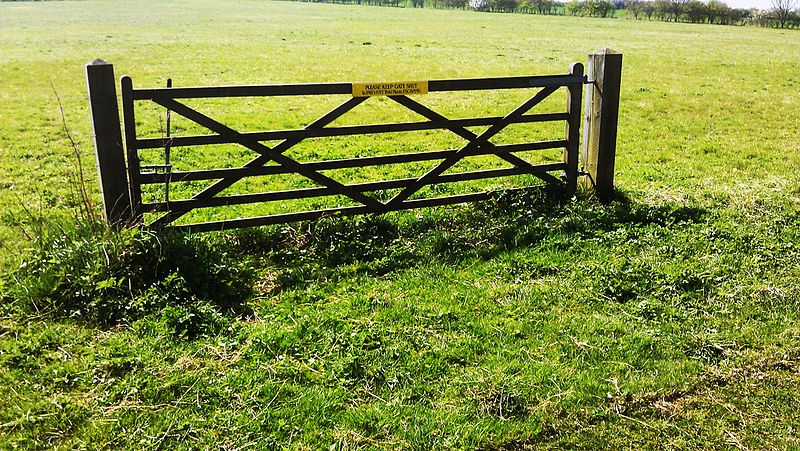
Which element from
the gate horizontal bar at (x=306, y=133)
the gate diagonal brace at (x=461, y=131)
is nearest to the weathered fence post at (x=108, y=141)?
the gate horizontal bar at (x=306, y=133)

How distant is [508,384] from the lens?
4.90 m

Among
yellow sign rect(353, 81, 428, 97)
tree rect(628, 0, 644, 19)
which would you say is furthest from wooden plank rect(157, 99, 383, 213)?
tree rect(628, 0, 644, 19)

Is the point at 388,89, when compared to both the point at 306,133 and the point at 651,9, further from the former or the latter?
the point at 651,9

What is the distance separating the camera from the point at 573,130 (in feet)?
29.7

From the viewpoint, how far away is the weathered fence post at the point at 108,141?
6.63m

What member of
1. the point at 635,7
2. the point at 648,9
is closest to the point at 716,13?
the point at 648,9

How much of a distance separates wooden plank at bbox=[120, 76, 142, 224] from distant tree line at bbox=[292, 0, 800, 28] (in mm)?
83962

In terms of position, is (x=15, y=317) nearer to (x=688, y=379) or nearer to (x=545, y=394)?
(x=545, y=394)

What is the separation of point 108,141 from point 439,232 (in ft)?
12.2

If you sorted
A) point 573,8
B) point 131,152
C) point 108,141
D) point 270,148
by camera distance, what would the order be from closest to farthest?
1. point 108,141
2. point 131,152
3. point 270,148
4. point 573,8

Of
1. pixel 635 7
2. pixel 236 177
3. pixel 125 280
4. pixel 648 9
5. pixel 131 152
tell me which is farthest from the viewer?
pixel 635 7

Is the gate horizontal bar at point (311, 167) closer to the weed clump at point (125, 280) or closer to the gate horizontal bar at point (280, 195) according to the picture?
the gate horizontal bar at point (280, 195)

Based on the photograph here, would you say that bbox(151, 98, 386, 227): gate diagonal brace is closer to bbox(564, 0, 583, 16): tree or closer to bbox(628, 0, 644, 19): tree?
bbox(628, 0, 644, 19): tree

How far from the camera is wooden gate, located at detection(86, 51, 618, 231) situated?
270 inches
